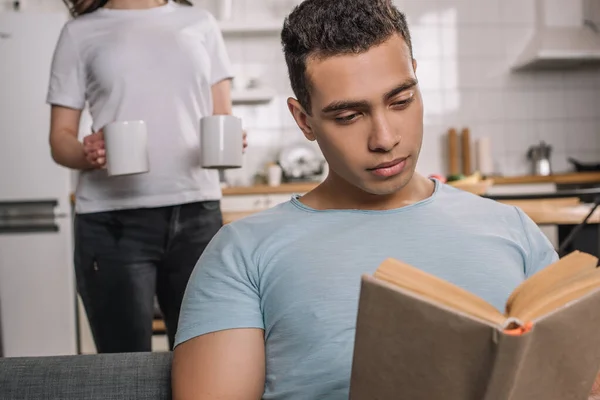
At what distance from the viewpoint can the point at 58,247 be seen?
3.42m

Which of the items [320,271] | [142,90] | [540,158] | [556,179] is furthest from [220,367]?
[540,158]

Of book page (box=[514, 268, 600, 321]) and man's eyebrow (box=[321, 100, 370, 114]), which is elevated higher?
man's eyebrow (box=[321, 100, 370, 114])

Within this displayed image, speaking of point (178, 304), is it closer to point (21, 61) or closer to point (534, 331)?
point (534, 331)

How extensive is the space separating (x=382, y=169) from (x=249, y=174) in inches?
129

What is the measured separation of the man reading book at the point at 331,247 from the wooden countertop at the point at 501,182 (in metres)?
2.49

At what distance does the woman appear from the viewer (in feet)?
4.72

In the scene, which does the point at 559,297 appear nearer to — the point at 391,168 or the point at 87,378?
the point at 391,168

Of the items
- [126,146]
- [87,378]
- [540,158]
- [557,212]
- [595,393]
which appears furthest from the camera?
[540,158]

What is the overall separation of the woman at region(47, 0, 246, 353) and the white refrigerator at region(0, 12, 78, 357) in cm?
198

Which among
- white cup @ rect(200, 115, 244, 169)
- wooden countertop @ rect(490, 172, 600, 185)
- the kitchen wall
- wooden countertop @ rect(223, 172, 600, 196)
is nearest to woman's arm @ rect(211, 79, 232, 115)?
white cup @ rect(200, 115, 244, 169)

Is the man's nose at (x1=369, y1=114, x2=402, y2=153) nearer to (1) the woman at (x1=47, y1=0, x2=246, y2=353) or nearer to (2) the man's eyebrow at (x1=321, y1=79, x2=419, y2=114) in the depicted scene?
(2) the man's eyebrow at (x1=321, y1=79, x2=419, y2=114)

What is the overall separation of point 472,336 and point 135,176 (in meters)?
1.00

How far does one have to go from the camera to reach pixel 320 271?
2.94 ft

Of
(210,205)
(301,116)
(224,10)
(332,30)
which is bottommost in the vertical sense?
(210,205)
